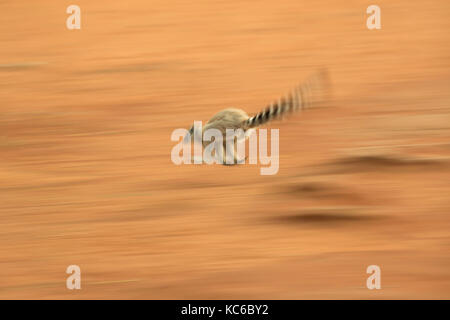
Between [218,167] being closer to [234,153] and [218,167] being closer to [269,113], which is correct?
[234,153]

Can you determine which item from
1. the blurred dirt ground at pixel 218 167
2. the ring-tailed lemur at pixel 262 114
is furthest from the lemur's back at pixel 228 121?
the blurred dirt ground at pixel 218 167

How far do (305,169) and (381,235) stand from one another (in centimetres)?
126

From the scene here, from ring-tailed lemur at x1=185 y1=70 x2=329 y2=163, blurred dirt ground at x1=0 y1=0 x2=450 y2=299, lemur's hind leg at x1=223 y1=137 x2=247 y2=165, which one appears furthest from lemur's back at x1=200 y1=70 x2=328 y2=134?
blurred dirt ground at x1=0 y1=0 x2=450 y2=299

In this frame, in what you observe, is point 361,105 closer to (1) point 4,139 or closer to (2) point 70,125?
(2) point 70,125

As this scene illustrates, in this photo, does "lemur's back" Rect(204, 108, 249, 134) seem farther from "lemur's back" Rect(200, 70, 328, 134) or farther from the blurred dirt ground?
the blurred dirt ground

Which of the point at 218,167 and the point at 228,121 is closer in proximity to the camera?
the point at 228,121

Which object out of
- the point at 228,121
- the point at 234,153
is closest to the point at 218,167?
the point at 234,153

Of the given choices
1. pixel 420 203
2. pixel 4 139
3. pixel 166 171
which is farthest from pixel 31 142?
pixel 420 203

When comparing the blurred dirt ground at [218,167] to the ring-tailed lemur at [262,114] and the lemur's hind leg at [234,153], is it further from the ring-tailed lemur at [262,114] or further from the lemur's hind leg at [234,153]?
the ring-tailed lemur at [262,114]

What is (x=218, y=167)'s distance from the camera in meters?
6.41

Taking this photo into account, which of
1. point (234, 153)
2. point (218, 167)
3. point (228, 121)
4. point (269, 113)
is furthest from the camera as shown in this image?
point (218, 167)

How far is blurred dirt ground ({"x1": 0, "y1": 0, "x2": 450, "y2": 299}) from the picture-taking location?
4.88 metres
